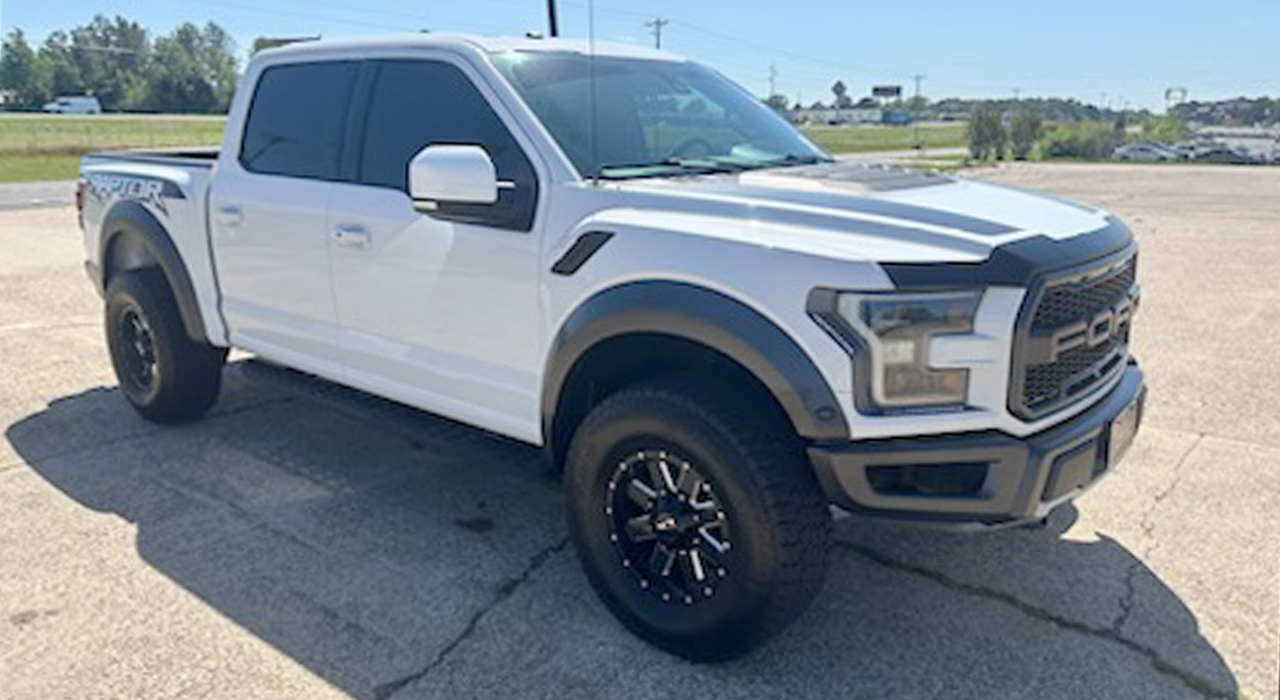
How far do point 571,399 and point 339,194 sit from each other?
1399 mm

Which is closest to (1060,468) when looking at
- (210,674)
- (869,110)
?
(210,674)

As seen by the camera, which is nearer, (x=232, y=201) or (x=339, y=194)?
(x=339, y=194)

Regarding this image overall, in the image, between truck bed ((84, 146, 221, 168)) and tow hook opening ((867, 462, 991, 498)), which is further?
truck bed ((84, 146, 221, 168))

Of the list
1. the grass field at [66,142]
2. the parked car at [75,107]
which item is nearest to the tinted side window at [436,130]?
the grass field at [66,142]

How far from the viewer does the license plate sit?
2.84 meters

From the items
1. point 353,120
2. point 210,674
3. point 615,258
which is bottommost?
point 210,674

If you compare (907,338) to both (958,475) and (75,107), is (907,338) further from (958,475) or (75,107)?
(75,107)

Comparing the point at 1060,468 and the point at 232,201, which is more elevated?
the point at 232,201

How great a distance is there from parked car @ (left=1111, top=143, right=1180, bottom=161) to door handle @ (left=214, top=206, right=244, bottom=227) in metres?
59.4

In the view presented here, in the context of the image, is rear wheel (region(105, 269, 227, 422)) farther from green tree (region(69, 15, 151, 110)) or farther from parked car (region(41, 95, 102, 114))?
green tree (region(69, 15, 151, 110))

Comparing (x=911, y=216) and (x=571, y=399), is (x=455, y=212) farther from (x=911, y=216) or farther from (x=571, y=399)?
(x=911, y=216)

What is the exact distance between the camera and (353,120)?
392cm

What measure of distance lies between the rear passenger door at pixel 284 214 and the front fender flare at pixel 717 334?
1464 mm

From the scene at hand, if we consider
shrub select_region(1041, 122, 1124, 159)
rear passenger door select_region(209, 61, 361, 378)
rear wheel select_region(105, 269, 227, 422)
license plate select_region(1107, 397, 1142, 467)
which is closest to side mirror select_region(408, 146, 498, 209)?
rear passenger door select_region(209, 61, 361, 378)
